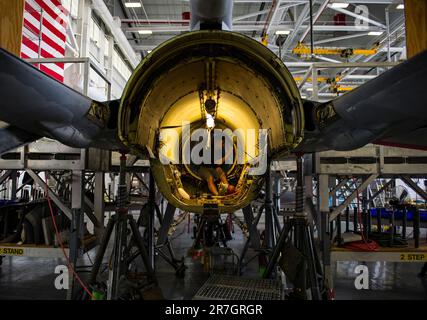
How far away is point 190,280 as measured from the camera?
16.9 ft

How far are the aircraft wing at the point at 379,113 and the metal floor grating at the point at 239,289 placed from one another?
148 centimetres

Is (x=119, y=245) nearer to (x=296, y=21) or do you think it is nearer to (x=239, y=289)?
(x=239, y=289)

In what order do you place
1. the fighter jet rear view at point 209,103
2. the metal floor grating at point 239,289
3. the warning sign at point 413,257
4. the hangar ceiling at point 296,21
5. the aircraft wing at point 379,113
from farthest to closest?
1. the hangar ceiling at point 296,21
2. the warning sign at point 413,257
3. the metal floor grating at point 239,289
4. the fighter jet rear view at point 209,103
5. the aircraft wing at point 379,113

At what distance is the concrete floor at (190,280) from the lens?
4.60 m

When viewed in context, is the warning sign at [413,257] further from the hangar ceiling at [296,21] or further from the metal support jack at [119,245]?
the hangar ceiling at [296,21]

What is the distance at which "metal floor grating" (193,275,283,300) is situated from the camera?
2566 millimetres

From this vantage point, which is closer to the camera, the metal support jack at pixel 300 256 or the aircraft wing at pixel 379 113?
the aircraft wing at pixel 379 113

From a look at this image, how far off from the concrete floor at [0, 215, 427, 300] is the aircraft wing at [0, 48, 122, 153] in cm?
296

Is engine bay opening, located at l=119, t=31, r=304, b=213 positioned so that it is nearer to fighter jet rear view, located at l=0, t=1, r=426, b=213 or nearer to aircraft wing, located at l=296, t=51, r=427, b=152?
fighter jet rear view, located at l=0, t=1, r=426, b=213

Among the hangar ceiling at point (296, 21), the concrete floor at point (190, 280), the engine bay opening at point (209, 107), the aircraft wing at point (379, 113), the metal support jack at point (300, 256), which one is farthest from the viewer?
the hangar ceiling at point (296, 21)

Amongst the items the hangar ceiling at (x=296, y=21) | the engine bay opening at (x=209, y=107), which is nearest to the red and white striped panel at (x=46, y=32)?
the hangar ceiling at (x=296, y=21)

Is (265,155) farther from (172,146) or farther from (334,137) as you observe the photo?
(172,146)
